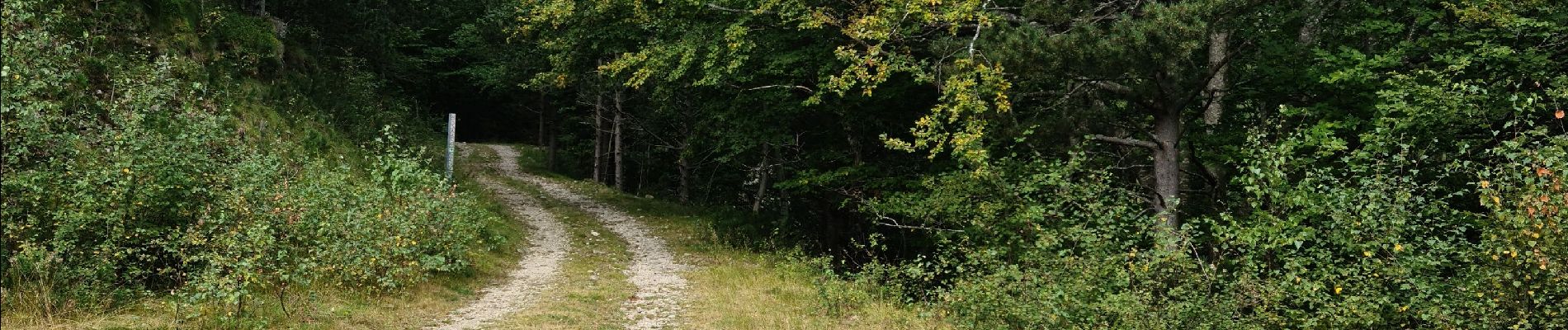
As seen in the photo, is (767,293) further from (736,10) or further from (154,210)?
(154,210)

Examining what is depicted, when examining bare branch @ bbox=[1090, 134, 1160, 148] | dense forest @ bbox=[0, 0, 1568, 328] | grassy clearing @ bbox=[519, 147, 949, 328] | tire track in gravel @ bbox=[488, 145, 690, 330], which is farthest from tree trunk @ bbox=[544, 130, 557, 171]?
bare branch @ bbox=[1090, 134, 1160, 148]

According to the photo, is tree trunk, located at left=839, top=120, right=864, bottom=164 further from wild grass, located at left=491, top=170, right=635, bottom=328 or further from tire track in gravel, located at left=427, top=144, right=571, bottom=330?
tire track in gravel, located at left=427, top=144, right=571, bottom=330

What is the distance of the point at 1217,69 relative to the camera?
10805mm

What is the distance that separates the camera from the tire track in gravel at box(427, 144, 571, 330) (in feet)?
30.7

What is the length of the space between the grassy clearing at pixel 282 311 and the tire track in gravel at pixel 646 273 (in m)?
2.08

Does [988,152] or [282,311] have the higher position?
[988,152]

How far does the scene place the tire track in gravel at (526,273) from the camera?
30.7ft

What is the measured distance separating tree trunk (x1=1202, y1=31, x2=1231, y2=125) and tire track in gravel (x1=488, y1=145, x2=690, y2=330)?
7176 millimetres

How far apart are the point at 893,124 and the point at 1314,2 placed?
8058mm

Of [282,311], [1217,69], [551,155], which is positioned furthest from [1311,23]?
[551,155]

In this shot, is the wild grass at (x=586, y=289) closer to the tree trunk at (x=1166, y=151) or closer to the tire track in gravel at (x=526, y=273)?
the tire track in gravel at (x=526, y=273)

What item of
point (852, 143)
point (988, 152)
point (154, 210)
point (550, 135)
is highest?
point (550, 135)

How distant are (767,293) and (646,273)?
2.65 meters

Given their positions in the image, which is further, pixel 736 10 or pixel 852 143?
pixel 852 143
